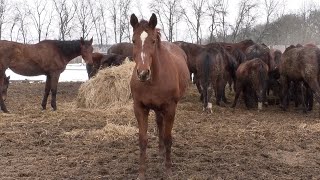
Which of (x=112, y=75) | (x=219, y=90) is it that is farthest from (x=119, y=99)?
(x=219, y=90)

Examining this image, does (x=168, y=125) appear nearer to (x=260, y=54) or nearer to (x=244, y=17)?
(x=260, y=54)

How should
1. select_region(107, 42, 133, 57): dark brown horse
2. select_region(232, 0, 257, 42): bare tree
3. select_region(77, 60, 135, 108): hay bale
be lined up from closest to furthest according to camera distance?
select_region(77, 60, 135, 108): hay bale
select_region(107, 42, 133, 57): dark brown horse
select_region(232, 0, 257, 42): bare tree

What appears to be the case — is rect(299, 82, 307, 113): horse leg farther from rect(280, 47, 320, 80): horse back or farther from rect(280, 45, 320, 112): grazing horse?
rect(280, 47, 320, 80): horse back

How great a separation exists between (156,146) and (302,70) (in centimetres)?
528

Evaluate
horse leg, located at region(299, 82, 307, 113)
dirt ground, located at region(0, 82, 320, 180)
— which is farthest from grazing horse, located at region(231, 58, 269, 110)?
horse leg, located at region(299, 82, 307, 113)

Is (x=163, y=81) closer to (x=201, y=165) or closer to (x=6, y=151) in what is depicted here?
(x=201, y=165)

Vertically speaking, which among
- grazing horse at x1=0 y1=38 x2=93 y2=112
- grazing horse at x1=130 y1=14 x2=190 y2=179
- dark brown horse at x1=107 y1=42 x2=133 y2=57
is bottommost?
grazing horse at x1=130 y1=14 x2=190 y2=179

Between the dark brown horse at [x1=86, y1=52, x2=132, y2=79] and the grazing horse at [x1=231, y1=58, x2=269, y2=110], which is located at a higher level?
the dark brown horse at [x1=86, y1=52, x2=132, y2=79]

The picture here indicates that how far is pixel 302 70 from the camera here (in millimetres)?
10234

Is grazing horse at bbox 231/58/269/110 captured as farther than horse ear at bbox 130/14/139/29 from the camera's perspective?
Yes

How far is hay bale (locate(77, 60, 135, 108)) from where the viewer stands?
1150cm

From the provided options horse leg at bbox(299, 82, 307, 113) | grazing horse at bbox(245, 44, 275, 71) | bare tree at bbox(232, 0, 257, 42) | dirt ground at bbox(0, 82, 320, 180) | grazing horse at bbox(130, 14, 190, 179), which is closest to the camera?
grazing horse at bbox(130, 14, 190, 179)

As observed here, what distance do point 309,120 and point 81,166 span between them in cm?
616

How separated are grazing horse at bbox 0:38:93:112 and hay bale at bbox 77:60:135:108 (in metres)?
0.80
